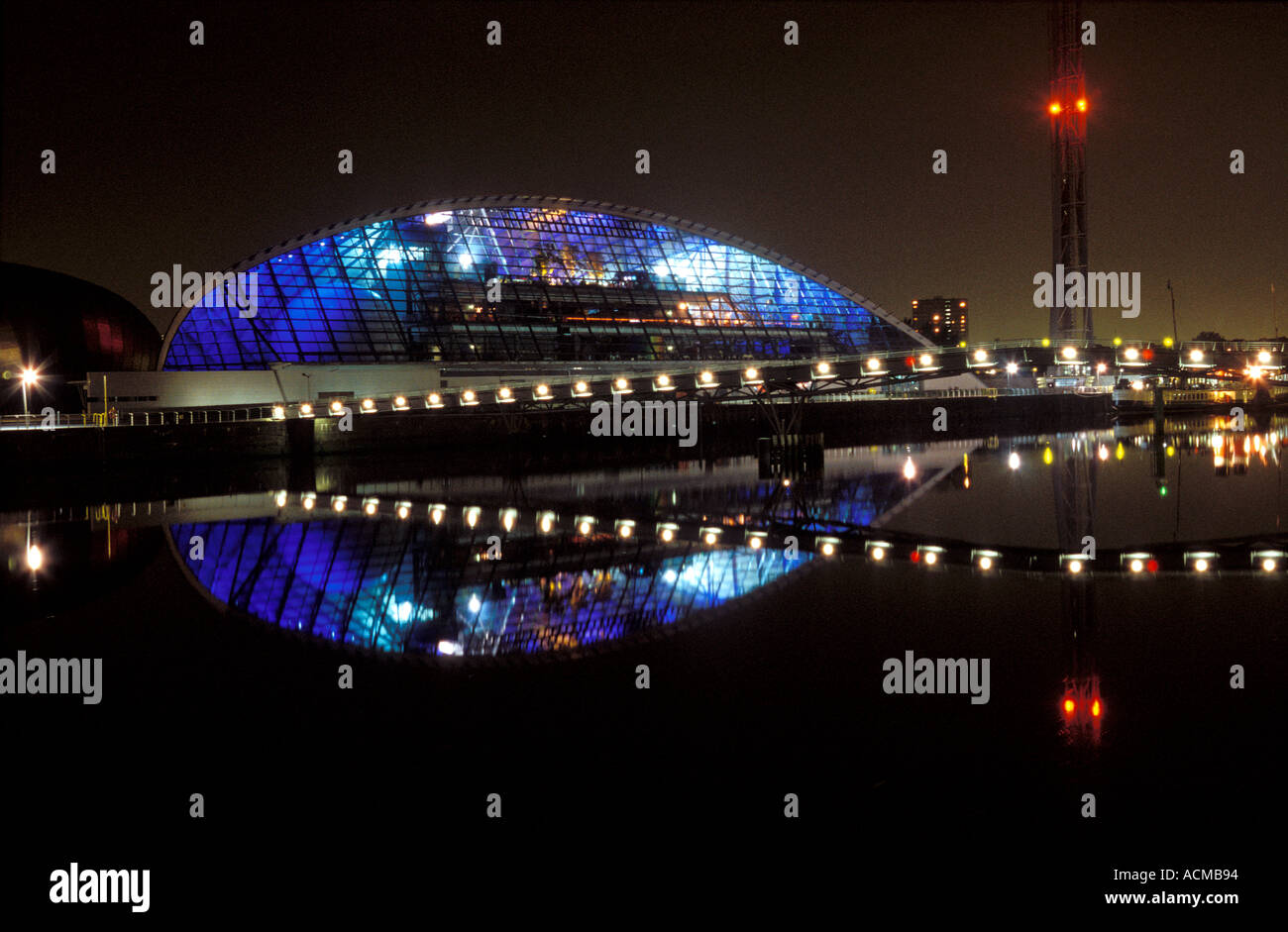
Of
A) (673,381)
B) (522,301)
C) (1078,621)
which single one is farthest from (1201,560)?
(522,301)

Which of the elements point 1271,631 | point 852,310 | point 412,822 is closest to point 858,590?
point 1271,631

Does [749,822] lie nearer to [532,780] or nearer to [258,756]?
[532,780]

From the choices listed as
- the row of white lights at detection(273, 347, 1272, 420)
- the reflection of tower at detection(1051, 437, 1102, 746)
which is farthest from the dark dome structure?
the reflection of tower at detection(1051, 437, 1102, 746)

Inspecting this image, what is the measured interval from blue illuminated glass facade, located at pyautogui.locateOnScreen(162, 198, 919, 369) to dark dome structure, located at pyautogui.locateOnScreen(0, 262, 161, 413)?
7.73 m

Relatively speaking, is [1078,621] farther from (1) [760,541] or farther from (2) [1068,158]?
(2) [1068,158]

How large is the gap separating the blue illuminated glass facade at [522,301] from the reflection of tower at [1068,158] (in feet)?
48.4

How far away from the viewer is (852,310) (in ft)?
265

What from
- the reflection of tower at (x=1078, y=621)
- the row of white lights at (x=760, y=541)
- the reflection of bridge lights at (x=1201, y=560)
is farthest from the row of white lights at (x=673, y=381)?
the reflection of bridge lights at (x=1201, y=560)

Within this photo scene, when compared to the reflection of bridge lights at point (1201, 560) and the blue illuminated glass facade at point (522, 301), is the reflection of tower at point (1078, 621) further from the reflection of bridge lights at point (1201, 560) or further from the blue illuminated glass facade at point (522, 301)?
the blue illuminated glass facade at point (522, 301)

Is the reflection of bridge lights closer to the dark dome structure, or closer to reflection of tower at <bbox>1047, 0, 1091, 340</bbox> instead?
reflection of tower at <bbox>1047, 0, 1091, 340</bbox>

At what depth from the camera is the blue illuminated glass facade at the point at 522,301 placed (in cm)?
5978

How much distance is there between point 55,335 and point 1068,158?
201 ft

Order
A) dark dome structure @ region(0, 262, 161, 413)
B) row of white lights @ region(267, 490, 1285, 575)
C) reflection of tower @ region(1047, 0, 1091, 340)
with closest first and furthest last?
row of white lights @ region(267, 490, 1285, 575) < dark dome structure @ region(0, 262, 161, 413) < reflection of tower @ region(1047, 0, 1091, 340)

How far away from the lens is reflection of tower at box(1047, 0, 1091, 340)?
214ft
